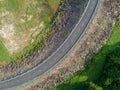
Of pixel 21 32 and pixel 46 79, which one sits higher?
pixel 21 32

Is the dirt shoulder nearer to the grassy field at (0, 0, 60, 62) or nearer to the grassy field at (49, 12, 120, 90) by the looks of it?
the grassy field at (49, 12, 120, 90)

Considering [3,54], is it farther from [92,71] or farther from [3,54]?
[92,71]

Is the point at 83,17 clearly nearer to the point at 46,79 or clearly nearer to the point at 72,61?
the point at 72,61

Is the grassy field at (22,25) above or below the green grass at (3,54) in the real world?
above

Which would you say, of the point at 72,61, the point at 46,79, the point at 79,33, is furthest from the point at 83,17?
the point at 46,79

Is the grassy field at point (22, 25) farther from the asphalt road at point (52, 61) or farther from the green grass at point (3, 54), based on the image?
the asphalt road at point (52, 61)

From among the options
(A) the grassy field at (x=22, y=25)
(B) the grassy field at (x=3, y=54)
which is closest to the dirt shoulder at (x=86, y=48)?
(B) the grassy field at (x=3, y=54)
